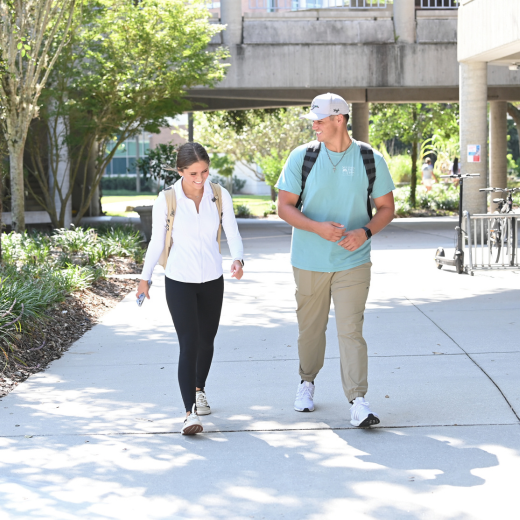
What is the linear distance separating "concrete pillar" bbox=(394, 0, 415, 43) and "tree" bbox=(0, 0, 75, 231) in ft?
29.3

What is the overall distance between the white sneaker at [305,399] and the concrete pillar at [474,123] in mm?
11143

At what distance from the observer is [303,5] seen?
65.4 feet

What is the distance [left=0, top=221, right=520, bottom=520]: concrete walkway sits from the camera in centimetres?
374

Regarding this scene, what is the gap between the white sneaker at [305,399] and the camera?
5129 mm

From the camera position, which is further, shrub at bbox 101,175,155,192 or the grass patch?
shrub at bbox 101,175,155,192

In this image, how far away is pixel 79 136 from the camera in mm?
17406

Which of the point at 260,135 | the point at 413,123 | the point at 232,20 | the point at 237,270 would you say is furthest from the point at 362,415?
the point at 260,135

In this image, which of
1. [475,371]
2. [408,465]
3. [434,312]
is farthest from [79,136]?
[408,465]

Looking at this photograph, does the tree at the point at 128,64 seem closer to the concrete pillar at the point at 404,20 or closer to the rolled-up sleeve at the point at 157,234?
the concrete pillar at the point at 404,20

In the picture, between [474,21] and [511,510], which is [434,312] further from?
[474,21]

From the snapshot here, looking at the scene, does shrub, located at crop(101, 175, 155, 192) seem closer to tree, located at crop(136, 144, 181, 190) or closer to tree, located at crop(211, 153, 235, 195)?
tree, located at crop(211, 153, 235, 195)

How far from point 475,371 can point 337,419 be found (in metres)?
1.55

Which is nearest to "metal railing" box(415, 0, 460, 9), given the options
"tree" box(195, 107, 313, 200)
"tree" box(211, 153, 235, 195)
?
"tree" box(195, 107, 313, 200)

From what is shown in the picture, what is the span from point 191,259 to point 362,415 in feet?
4.43
